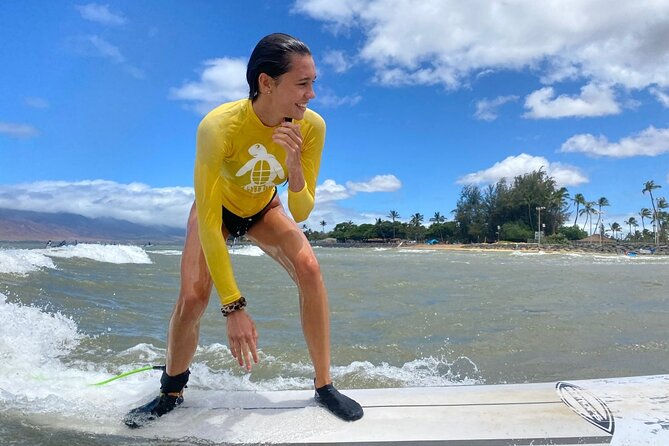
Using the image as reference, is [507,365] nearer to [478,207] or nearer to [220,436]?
[220,436]

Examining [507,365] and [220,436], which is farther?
[507,365]

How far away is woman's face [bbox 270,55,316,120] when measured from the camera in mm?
2594

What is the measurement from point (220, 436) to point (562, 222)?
355 feet

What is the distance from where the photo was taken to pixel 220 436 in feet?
8.70

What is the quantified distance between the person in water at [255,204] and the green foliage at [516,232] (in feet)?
323

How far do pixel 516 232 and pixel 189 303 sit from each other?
328ft

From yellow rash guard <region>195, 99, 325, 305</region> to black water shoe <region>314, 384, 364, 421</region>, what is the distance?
885mm

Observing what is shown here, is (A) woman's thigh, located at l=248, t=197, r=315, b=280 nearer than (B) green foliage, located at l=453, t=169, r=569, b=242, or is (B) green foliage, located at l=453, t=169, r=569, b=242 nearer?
(A) woman's thigh, located at l=248, t=197, r=315, b=280

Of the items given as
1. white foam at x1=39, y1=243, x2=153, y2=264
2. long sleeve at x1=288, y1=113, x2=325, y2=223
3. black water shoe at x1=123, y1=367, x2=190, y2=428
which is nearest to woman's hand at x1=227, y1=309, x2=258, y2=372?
long sleeve at x1=288, y1=113, x2=325, y2=223

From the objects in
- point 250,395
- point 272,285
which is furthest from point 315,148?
point 272,285

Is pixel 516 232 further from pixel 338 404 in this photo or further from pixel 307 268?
pixel 338 404

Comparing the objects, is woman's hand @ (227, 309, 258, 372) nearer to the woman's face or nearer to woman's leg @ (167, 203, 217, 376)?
woman's leg @ (167, 203, 217, 376)

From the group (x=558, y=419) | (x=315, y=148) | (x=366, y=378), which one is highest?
(x=315, y=148)

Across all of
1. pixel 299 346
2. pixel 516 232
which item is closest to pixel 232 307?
pixel 299 346
